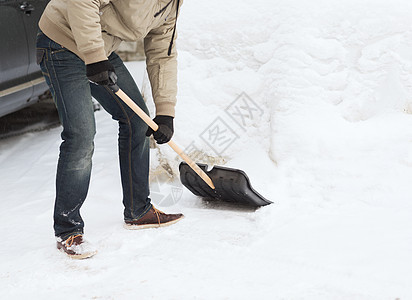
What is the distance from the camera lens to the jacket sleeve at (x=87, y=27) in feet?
6.86

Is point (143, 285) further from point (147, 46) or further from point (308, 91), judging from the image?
point (308, 91)

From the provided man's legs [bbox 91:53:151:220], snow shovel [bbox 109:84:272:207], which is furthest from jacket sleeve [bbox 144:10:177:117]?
snow shovel [bbox 109:84:272:207]

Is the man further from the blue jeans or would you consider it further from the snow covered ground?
the snow covered ground

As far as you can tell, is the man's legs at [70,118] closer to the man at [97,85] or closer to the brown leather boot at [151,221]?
the man at [97,85]

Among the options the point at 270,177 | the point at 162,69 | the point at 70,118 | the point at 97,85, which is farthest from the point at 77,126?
the point at 270,177

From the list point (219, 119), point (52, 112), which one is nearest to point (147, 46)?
point (219, 119)

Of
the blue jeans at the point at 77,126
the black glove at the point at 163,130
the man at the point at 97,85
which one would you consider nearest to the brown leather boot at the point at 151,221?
the man at the point at 97,85

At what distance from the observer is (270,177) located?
3.02 metres

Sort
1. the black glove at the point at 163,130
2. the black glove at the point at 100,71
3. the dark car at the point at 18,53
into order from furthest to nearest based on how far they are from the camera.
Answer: the dark car at the point at 18,53 < the black glove at the point at 163,130 < the black glove at the point at 100,71

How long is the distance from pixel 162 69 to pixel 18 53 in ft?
5.80

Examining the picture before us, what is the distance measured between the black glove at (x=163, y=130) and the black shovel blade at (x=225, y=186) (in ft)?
1.49

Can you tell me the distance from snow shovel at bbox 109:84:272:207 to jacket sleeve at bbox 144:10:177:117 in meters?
0.21

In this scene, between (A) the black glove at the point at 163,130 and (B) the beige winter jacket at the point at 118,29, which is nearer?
(B) the beige winter jacket at the point at 118,29

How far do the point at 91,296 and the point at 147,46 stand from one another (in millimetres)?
1311
